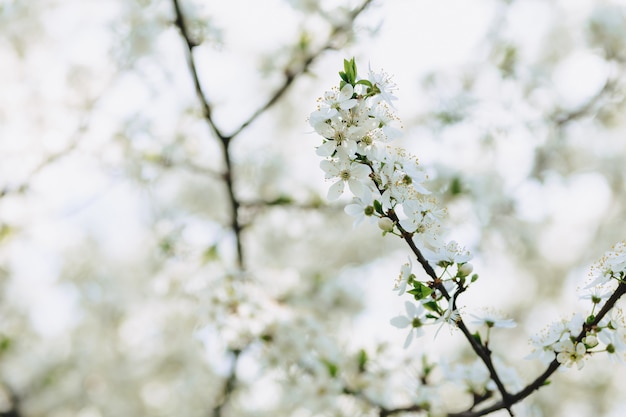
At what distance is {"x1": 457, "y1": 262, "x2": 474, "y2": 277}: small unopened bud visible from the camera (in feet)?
5.55

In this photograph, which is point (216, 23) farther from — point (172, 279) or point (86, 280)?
point (86, 280)

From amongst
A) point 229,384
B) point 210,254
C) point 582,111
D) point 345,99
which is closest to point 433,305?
point 345,99

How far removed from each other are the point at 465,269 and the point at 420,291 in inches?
5.8

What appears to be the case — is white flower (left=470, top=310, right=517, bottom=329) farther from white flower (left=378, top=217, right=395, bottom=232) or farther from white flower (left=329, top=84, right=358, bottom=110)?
white flower (left=329, top=84, right=358, bottom=110)

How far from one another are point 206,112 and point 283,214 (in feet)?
8.23

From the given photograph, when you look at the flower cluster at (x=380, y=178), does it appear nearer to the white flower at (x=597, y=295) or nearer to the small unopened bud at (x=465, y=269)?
the small unopened bud at (x=465, y=269)

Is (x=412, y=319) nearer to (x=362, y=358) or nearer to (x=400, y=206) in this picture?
(x=400, y=206)

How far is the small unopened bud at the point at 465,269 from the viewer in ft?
5.55

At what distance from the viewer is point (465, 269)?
1.69 meters

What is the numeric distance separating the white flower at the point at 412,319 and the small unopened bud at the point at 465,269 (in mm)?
352

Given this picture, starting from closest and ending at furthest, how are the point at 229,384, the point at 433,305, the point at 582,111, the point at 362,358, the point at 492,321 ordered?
1. the point at 433,305
2. the point at 492,321
3. the point at 362,358
4. the point at 229,384
5. the point at 582,111

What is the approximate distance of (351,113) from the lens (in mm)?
1661

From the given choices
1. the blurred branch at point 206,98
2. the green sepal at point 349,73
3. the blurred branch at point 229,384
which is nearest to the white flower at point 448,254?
the green sepal at point 349,73

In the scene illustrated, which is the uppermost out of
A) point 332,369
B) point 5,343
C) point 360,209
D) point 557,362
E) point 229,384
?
point 5,343
